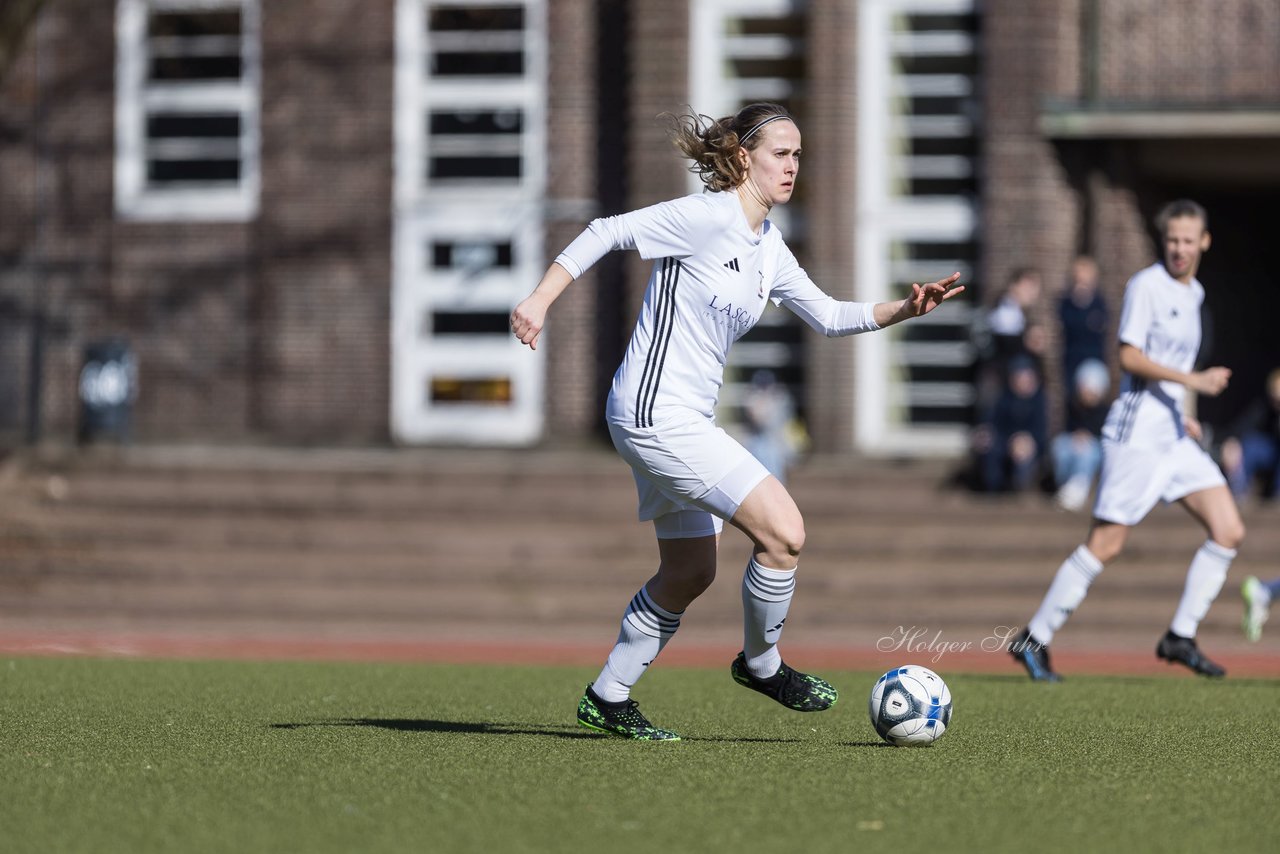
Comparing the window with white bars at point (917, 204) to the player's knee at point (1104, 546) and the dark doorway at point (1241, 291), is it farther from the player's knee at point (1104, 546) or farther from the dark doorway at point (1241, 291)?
the player's knee at point (1104, 546)

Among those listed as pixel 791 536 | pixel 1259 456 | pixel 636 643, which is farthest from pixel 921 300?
pixel 1259 456

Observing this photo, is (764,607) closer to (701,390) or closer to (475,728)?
(701,390)

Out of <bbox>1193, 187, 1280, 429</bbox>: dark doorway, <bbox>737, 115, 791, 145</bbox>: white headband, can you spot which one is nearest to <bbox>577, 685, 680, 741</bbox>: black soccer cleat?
<bbox>737, 115, 791, 145</bbox>: white headband

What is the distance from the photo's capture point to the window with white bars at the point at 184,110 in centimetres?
2386

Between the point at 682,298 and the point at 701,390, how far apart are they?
34 cm

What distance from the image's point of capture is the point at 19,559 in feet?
59.3

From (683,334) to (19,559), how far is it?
11876mm

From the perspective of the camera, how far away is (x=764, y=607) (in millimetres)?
7730

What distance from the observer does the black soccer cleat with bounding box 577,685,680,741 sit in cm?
796

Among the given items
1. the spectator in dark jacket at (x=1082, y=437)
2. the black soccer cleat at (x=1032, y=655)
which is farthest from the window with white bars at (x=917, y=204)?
the black soccer cleat at (x=1032, y=655)

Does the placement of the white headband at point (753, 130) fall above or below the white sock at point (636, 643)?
above

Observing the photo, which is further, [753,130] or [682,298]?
[753,130]

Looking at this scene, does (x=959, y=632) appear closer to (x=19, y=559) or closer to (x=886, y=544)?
(x=886, y=544)

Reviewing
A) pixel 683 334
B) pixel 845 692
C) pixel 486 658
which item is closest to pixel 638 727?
pixel 683 334
